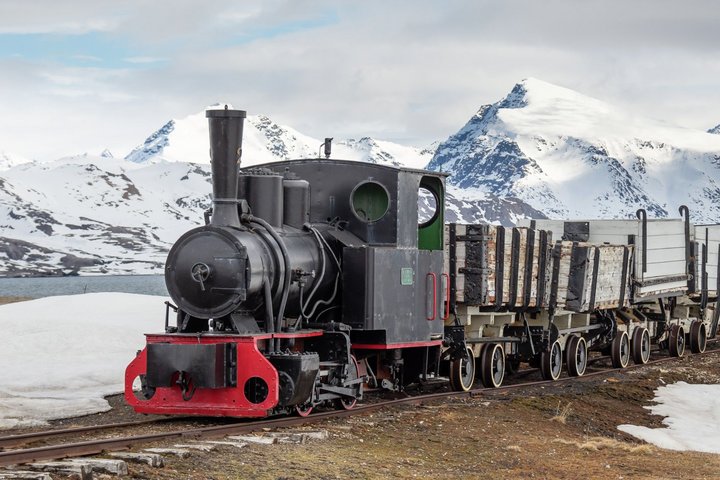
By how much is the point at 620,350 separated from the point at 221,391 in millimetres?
14123

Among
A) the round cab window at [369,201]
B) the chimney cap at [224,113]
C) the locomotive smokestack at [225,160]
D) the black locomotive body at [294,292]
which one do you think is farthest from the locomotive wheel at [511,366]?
the chimney cap at [224,113]

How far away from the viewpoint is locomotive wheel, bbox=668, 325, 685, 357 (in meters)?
29.7

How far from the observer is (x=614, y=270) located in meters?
24.8

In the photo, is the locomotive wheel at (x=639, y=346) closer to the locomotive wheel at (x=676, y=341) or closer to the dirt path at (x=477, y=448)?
the locomotive wheel at (x=676, y=341)

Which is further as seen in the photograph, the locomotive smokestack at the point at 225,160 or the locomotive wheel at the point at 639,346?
the locomotive wheel at the point at 639,346

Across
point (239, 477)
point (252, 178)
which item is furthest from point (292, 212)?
point (239, 477)

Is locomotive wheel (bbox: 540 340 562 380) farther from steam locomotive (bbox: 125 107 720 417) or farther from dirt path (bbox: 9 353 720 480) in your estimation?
dirt path (bbox: 9 353 720 480)

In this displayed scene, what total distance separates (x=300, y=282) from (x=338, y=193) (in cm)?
214

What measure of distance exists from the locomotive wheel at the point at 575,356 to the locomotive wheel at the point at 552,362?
0.46m

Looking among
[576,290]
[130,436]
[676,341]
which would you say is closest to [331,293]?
[130,436]

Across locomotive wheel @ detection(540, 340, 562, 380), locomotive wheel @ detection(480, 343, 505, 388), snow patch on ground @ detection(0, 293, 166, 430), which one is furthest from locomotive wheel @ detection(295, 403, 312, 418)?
locomotive wheel @ detection(540, 340, 562, 380)

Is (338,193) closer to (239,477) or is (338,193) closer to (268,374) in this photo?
(268,374)

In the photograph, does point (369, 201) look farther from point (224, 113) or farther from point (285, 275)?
point (224, 113)

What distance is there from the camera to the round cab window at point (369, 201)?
54.0 ft
